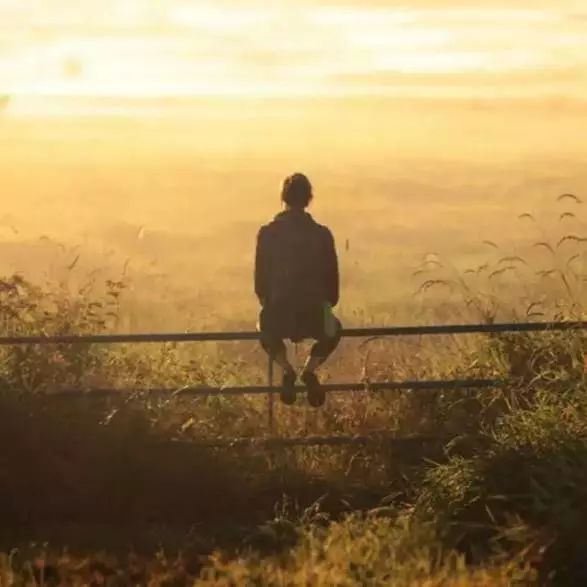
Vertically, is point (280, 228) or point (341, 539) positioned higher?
point (280, 228)

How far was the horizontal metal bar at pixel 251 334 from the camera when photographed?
33.1ft

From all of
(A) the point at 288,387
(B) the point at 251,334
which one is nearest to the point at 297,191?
(B) the point at 251,334

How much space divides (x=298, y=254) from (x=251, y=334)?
0.64 metres

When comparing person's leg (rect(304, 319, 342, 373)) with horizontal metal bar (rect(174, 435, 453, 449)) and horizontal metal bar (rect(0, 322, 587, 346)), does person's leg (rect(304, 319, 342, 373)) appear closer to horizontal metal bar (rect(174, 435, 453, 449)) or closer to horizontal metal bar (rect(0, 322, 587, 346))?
horizontal metal bar (rect(0, 322, 587, 346))

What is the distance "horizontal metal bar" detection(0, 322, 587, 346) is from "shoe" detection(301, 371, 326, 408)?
371 millimetres

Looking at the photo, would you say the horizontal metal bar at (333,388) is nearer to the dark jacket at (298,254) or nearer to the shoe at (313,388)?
the shoe at (313,388)

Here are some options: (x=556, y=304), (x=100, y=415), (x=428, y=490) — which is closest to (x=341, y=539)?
(x=428, y=490)

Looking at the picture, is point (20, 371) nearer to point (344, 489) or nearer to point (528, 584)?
point (344, 489)

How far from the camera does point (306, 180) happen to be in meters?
10.1

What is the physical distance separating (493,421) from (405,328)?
2.93 ft

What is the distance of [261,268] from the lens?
1024 centimetres

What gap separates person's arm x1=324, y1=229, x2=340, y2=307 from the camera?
33.3ft

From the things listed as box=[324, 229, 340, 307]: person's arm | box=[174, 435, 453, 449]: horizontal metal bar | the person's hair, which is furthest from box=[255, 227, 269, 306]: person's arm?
box=[174, 435, 453, 449]: horizontal metal bar

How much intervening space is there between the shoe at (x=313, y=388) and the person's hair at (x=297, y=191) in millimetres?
1177
